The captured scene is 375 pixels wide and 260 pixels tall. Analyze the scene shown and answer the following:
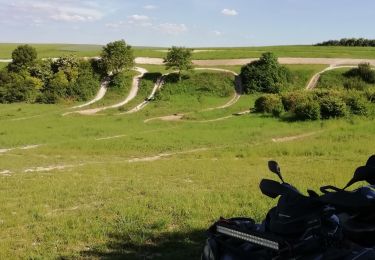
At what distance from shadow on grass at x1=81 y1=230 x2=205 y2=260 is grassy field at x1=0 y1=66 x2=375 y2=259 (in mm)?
14

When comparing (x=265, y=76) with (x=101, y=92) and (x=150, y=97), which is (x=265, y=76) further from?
(x=101, y=92)

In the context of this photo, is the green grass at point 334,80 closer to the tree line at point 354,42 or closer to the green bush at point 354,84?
the green bush at point 354,84

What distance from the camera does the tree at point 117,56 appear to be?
174ft

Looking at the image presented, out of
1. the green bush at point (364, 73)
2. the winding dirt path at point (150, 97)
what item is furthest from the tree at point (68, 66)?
the green bush at point (364, 73)

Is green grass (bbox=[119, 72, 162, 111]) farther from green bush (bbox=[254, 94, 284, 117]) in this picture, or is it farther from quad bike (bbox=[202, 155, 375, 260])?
quad bike (bbox=[202, 155, 375, 260])

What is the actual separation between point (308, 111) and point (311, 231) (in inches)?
1319

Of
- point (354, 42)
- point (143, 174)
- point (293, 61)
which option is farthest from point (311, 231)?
point (354, 42)

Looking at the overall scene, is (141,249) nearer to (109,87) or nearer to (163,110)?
(163,110)

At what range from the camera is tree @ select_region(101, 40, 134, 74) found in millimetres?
53094

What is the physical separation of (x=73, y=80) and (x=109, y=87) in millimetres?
3641

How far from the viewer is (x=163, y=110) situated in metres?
42.2

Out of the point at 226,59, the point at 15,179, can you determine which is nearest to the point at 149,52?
the point at 226,59

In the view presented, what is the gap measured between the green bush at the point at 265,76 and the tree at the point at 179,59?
5.77 m

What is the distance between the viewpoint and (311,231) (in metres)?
2.38
